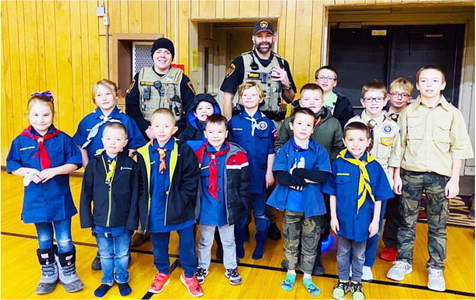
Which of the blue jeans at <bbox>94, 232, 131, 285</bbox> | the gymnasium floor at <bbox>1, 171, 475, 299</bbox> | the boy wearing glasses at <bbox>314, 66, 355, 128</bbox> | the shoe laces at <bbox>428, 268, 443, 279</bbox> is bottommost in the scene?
the gymnasium floor at <bbox>1, 171, 475, 299</bbox>

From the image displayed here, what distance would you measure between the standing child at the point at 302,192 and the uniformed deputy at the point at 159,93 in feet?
3.40

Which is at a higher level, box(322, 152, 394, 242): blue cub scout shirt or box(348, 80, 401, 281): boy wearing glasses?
box(348, 80, 401, 281): boy wearing glasses

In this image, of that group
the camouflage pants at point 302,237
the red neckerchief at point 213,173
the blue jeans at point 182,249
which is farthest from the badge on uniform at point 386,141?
the blue jeans at point 182,249

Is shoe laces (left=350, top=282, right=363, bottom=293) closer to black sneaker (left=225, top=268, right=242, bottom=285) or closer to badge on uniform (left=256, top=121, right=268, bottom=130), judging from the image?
black sneaker (left=225, top=268, right=242, bottom=285)

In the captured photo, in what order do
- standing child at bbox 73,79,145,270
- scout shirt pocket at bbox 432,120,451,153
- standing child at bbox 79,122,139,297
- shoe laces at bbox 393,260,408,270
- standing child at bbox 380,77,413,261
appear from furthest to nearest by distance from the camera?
standing child at bbox 380,77,413,261, shoe laces at bbox 393,260,408,270, standing child at bbox 73,79,145,270, scout shirt pocket at bbox 432,120,451,153, standing child at bbox 79,122,139,297

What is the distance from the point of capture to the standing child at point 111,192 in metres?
2.59

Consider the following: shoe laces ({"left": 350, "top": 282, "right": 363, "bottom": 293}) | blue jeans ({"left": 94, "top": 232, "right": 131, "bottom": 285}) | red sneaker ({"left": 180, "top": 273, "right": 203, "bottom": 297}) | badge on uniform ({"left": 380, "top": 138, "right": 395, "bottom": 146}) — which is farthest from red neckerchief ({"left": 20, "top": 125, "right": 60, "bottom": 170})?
badge on uniform ({"left": 380, "top": 138, "right": 395, "bottom": 146})

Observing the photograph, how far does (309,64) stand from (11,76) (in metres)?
4.16

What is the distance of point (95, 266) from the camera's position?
3043 millimetres

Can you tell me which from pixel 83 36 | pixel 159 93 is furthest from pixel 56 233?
pixel 83 36

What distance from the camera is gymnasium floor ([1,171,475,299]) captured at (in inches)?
108

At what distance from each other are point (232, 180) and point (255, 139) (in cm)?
46

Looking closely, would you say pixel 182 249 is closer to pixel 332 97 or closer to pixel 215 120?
pixel 215 120

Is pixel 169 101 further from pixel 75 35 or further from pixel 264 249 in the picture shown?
pixel 75 35
